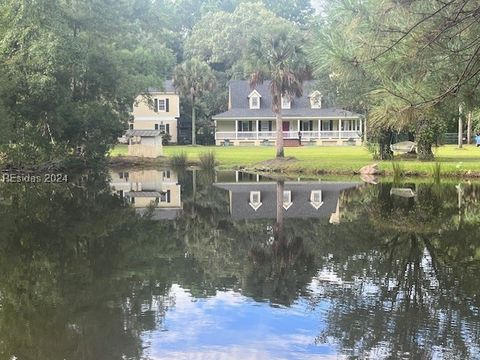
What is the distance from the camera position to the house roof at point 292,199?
1836 centimetres

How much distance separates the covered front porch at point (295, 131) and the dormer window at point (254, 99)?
1654 millimetres

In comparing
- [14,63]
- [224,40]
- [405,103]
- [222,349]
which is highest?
[224,40]

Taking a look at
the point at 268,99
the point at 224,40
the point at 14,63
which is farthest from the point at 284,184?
the point at 224,40

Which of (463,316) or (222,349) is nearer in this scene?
(222,349)

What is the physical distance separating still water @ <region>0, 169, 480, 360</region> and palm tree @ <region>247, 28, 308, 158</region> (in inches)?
701

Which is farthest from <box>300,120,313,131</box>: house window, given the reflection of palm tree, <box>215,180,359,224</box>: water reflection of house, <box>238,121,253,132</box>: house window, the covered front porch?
the reflection of palm tree

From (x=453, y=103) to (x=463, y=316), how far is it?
3.52m

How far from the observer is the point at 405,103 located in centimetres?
875

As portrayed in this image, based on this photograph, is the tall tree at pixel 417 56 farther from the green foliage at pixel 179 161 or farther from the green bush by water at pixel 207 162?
the green foliage at pixel 179 161

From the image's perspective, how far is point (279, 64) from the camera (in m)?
37.3

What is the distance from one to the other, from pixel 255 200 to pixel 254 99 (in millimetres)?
41778

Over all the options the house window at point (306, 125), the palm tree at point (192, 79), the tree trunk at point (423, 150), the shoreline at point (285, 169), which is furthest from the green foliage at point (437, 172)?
the palm tree at point (192, 79)

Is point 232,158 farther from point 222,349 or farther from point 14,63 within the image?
point 222,349

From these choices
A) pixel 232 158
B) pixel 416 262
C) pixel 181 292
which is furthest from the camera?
pixel 232 158
